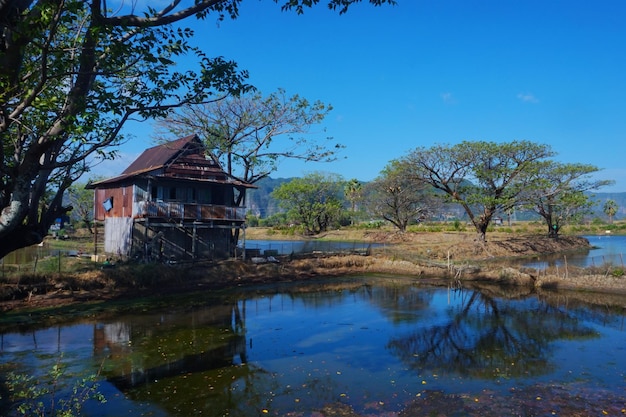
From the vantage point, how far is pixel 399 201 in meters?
58.7

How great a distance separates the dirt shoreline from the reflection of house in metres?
3.14

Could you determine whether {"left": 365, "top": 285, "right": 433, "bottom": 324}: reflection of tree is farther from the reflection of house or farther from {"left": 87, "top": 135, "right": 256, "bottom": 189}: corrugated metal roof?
{"left": 87, "top": 135, "right": 256, "bottom": 189}: corrugated metal roof

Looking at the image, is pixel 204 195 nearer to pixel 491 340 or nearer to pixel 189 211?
pixel 189 211

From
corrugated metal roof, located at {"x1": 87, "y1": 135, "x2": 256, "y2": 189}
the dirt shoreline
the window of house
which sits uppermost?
corrugated metal roof, located at {"x1": 87, "y1": 135, "x2": 256, "y2": 189}

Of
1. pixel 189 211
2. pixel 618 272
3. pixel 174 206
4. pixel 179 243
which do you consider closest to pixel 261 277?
pixel 189 211

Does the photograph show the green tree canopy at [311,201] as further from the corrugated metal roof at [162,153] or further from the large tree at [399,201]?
the corrugated metal roof at [162,153]

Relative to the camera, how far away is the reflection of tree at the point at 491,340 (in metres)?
Answer: 11.2

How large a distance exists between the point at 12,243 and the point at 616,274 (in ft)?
85.4

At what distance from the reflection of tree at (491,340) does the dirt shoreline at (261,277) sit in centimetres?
495

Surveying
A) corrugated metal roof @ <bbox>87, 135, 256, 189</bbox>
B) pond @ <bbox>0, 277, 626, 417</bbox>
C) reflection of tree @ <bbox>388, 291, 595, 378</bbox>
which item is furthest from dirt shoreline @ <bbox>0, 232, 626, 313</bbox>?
corrugated metal roof @ <bbox>87, 135, 256, 189</bbox>

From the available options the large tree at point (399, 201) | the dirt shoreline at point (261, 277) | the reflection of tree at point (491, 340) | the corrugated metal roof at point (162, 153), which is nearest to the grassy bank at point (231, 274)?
the dirt shoreline at point (261, 277)

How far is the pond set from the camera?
8.79m

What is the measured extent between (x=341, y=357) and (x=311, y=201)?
5237 cm

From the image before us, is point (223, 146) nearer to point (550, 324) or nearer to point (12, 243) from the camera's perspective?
point (12, 243)
